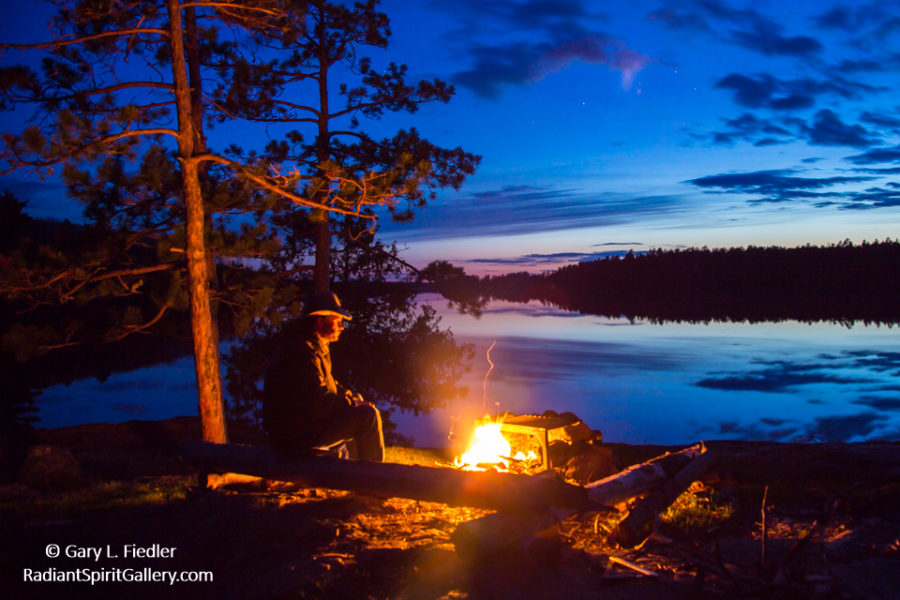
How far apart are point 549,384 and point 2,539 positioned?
55.3 ft

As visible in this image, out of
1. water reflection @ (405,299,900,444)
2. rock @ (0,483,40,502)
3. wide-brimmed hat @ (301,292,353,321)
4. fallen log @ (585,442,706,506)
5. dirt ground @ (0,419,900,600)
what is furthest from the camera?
water reflection @ (405,299,900,444)

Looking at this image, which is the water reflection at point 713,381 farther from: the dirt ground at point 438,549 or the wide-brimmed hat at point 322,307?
the wide-brimmed hat at point 322,307

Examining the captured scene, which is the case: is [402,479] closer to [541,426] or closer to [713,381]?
[541,426]

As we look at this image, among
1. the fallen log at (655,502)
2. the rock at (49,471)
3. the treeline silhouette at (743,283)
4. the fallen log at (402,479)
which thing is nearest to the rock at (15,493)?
the rock at (49,471)

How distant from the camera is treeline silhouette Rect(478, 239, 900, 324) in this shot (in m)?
54.0

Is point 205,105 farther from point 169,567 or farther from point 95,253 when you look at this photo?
point 169,567

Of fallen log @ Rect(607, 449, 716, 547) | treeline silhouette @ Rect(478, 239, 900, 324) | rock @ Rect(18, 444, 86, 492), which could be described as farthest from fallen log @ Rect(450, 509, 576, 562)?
treeline silhouette @ Rect(478, 239, 900, 324)

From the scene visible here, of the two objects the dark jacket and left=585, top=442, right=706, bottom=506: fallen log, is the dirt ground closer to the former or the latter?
left=585, top=442, right=706, bottom=506: fallen log

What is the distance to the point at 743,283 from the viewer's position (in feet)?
227

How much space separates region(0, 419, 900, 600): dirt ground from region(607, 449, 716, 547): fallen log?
0.42 ft

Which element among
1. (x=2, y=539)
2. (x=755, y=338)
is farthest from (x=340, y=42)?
(x=755, y=338)

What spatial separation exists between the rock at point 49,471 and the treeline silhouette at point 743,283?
1785 inches

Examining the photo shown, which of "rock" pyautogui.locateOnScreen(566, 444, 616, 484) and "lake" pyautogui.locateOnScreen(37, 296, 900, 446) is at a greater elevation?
"rock" pyautogui.locateOnScreen(566, 444, 616, 484)

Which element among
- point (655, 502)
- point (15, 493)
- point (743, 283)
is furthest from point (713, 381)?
point (743, 283)
